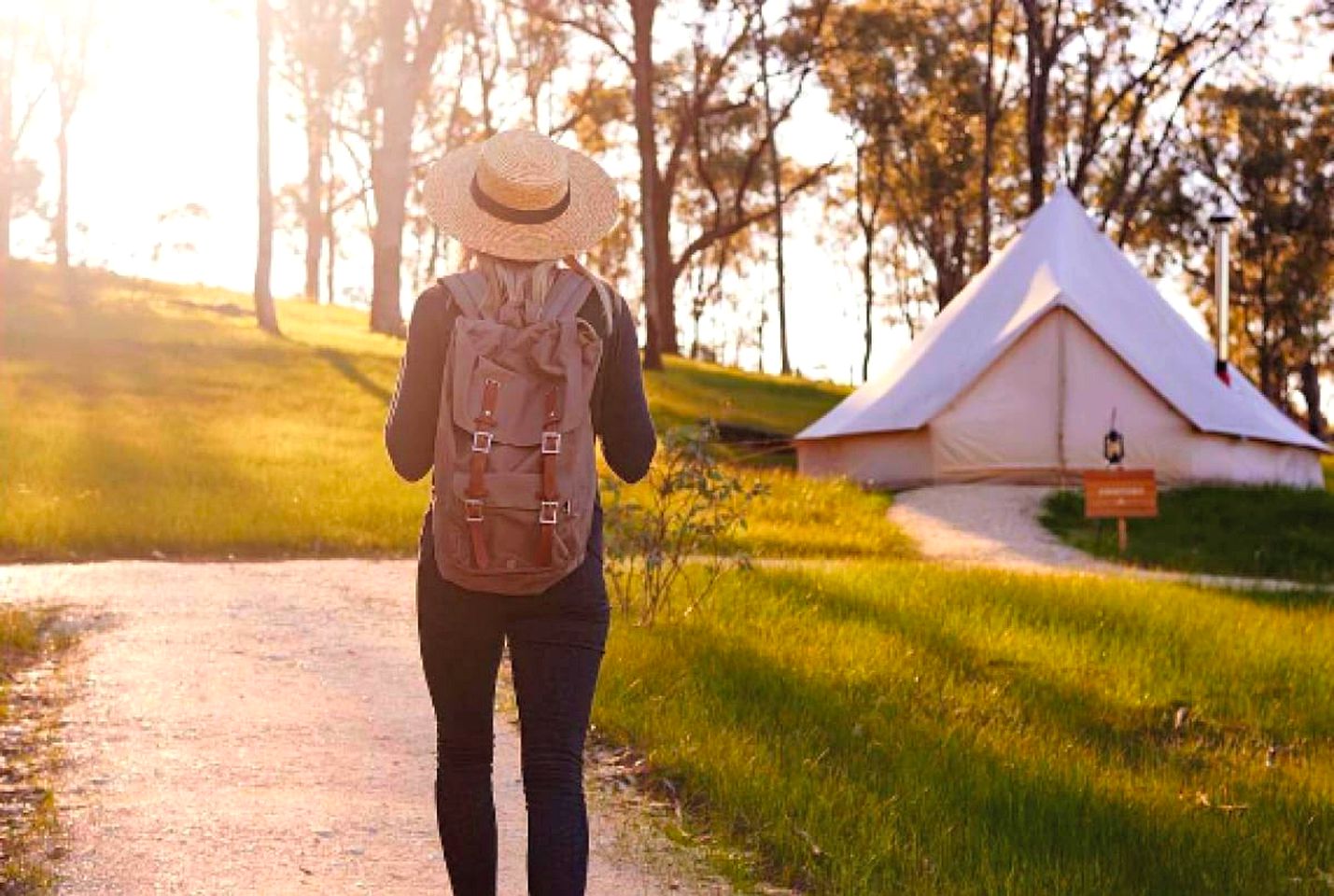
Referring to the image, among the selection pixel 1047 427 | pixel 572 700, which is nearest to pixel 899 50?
pixel 1047 427

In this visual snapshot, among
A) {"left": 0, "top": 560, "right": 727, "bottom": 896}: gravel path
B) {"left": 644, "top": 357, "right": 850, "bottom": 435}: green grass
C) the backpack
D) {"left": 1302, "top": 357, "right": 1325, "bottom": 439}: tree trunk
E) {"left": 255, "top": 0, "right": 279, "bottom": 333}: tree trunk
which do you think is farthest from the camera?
{"left": 1302, "top": 357, "right": 1325, "bottom": 439}: tree trunk

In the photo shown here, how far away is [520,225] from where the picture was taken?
3453 millimetres

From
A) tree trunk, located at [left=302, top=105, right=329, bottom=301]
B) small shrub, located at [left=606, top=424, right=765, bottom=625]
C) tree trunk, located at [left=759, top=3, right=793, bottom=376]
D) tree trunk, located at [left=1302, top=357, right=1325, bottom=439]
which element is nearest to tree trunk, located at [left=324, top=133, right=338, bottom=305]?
tree trunk, located at [left=302, top=105, right=329, bottom=301]

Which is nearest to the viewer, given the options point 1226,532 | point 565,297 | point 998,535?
point 565,297

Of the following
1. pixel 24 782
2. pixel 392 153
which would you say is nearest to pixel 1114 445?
pixel 24 782

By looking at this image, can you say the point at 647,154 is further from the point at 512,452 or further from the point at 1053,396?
the point at 512,452

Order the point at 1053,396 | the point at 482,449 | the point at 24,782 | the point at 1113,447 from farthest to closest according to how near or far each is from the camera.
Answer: the point at 1053,396
the point at 1113,447
the point at 24,782
the point at 482,449

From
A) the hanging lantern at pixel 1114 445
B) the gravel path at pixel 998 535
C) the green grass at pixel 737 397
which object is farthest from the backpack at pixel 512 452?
the green grass at pixel 737 397

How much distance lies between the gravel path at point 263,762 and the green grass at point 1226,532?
8172 millimetres

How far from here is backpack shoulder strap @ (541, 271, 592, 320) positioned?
338cm

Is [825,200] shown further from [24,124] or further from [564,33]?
[24,124]

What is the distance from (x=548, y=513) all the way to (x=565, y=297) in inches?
16.6

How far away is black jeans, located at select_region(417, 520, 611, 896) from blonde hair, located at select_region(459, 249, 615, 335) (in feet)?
1.45

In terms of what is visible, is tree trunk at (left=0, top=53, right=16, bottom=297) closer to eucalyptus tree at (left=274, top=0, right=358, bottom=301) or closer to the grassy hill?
eucalyptus tree at (left=274, top=0, right=358, bottom=301)
